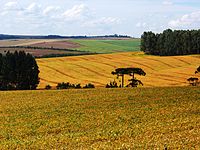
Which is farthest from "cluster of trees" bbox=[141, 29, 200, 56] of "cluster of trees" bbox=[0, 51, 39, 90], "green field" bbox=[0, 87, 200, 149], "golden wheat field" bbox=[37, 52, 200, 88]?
"green field" bbox=[0, 87, 200, 149]

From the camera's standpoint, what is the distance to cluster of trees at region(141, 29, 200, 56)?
166 m

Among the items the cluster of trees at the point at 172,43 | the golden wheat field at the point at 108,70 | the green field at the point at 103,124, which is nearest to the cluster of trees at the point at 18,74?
the golden wheat field at the point at 108,70

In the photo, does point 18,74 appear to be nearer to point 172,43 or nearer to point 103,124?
point 103,124

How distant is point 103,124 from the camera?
2952 cm

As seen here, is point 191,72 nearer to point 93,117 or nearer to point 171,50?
point 171,50

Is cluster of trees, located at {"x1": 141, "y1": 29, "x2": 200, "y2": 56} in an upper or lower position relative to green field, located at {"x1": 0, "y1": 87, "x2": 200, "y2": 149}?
upper

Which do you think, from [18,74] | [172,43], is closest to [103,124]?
[18,74]

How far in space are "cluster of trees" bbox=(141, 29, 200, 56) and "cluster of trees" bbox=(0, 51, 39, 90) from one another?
271ft

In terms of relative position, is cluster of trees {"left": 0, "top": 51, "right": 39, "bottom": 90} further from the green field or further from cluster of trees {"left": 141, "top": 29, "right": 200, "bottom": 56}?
cluster of trees {"left": 141, "top": 29, "right": 200, "bottom": 56}

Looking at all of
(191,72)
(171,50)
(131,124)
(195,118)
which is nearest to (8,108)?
(131,124)

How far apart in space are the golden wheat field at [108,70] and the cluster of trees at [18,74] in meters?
3.45

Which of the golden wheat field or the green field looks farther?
the golden wheat field

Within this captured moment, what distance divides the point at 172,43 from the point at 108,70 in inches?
2245

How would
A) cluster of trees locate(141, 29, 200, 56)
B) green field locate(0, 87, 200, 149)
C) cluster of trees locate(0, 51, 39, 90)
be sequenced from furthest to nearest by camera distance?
1. cluster of trees locate(141, 29, 200, 56)
2. cluster of trees locate(0, 51, 39, 90)
3. green field locate(0, 87, 200, 149)
